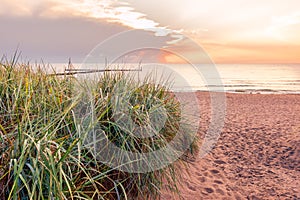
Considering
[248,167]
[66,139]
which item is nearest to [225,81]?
[248,167]

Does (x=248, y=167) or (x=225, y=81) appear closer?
(x=248, y=167)

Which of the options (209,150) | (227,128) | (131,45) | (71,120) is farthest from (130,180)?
(227,128)

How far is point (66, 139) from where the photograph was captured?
8.03 feet

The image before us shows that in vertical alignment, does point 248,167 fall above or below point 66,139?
below

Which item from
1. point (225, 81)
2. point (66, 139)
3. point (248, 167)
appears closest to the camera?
point (66, 139)

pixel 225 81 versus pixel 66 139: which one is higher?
pixel 225 81

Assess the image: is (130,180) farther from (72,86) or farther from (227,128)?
(227,128)

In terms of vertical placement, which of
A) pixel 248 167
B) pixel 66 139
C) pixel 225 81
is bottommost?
pixel 248 167

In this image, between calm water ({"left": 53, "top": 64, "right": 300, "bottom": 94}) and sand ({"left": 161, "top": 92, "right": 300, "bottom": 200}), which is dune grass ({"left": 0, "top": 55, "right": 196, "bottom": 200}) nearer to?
sand ({"left": 161, "top": 92, "right": 300, "bottom": 200})

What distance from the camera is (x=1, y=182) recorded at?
1.93 metres

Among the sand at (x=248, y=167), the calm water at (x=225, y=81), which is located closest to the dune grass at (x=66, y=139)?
the sand at (x=248, y=167)

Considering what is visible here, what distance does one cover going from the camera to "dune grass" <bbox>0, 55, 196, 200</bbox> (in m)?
1.85

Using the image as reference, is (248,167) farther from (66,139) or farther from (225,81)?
(225,81)

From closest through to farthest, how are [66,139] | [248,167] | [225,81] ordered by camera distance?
[66,139], [248,167], [225,81]
